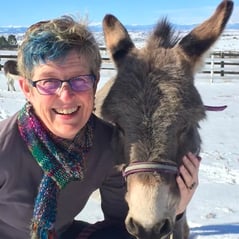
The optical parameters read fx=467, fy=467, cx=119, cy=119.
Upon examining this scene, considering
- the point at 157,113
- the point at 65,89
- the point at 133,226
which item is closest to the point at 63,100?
the point at 65,89

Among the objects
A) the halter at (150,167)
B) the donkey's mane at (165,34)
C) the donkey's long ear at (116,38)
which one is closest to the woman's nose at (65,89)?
the halter at (150,167)

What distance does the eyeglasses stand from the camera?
2584 mm

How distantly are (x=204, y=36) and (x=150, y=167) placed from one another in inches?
43.6

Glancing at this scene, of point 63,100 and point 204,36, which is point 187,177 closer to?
point 63,100

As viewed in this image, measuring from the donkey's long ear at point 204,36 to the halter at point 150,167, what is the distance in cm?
90

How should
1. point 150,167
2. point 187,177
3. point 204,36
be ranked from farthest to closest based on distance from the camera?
point 204,36
point 187,177
point 150,167

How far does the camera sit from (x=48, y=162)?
2.73 metres

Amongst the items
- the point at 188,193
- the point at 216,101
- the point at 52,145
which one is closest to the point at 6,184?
the point at 52,145

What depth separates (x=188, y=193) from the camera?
2812 mm

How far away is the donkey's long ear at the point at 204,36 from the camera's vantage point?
306 cm

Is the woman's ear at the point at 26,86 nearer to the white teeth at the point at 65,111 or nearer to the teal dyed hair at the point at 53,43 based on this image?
the teal dyed hair at the point at 53,43

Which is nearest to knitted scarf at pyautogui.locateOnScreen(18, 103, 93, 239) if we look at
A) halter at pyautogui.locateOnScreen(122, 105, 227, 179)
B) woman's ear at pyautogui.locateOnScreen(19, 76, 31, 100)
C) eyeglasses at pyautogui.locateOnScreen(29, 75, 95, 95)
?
woman's ear at pyautogui.locateOnScreen(19, 76, 31, 100)

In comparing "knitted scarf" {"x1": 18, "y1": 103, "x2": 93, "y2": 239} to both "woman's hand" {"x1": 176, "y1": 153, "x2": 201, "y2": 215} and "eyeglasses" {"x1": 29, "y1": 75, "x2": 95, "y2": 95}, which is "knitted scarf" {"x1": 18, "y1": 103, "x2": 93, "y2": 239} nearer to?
"eyeglasses" {"x1": 29, "y1": 75, "x2": 95, "y2": 95}

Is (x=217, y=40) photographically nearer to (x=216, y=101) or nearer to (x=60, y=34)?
(x=60, y=34)
